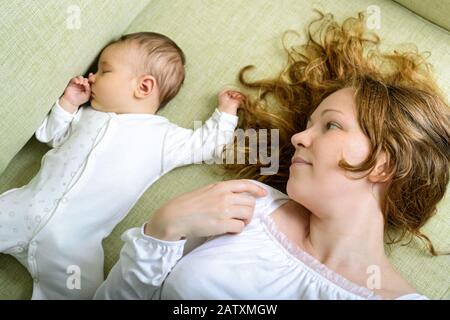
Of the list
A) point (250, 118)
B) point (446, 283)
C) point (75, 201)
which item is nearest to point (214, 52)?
point (250, 118)

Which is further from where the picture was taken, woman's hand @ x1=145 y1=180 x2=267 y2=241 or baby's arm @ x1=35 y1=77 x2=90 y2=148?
baby's arm @ x1=35 y1=77 x2=90 y2=148

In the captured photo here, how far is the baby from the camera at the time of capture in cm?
105

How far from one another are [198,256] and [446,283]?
617mm

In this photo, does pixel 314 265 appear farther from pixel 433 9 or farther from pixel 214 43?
pixel 433 9

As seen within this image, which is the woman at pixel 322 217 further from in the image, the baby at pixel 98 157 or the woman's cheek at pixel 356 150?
the baby at pixel 98 157

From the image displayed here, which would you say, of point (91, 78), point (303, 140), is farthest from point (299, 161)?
point (91, 78)

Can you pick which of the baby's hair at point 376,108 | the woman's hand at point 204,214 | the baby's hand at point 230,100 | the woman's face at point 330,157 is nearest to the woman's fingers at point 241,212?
the woman's hand at point 204,214

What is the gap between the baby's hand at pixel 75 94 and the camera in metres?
1.18

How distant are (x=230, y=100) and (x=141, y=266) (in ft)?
1.72

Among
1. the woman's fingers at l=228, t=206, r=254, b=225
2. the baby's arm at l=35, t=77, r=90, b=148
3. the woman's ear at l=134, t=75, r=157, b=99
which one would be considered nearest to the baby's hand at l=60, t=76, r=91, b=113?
the baby's arm at l=35, t=77, r=90, b=148

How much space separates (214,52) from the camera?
1.28 meters

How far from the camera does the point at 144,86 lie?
122 cm

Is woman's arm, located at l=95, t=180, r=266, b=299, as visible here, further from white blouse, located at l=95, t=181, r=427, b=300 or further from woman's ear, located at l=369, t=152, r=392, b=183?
woman's ear, located at l=369, t=152, r=392, b=183
